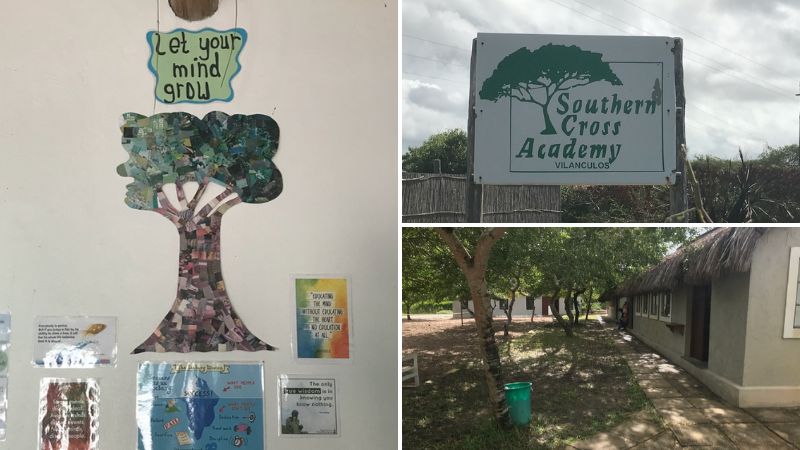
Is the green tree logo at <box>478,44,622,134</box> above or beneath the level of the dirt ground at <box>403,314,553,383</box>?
above

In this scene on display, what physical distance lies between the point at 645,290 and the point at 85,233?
2202mm

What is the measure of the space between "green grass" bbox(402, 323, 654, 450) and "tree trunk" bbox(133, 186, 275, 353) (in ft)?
2.98

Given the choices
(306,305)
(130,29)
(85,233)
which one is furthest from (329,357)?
(130,29)

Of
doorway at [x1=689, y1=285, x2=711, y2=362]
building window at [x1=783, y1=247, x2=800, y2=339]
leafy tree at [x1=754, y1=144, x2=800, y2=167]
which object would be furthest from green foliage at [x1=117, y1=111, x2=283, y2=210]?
building window at [x1=783, y1=247, x2=800, y2=339]

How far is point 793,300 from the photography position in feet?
6.39

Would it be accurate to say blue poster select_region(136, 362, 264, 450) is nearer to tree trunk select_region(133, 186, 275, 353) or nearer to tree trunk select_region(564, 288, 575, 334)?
tree trunk select_region(133, 186, 275, 353)

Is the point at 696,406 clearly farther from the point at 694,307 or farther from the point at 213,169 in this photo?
the point at 213,169

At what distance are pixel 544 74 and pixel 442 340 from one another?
3.96 feet

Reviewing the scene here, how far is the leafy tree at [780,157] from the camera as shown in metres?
1.40

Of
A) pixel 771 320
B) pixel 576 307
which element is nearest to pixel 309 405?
pixel 576 307

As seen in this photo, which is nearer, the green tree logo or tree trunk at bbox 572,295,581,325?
the green tree logo

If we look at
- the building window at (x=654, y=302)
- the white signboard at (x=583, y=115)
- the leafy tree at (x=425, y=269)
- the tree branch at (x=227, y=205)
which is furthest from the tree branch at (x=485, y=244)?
the tree branch at (x=227, y=205)

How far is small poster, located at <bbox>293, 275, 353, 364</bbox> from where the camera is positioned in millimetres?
1477

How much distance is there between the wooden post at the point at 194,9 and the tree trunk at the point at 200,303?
578 millimetres
